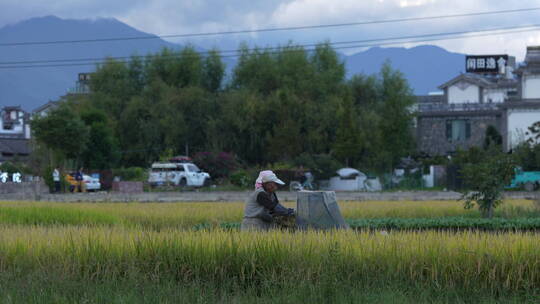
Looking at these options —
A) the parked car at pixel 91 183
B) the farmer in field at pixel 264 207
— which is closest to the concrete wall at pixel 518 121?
the parked car at pixel 91 183

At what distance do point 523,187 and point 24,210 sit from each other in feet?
100

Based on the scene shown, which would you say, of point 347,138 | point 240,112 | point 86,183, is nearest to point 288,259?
point 86,183

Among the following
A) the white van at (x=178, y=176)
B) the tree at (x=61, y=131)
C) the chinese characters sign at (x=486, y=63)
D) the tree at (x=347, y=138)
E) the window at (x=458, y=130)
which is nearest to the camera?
the white van at (x=178, y=176)

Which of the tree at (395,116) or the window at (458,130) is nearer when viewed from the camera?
the tree at (395,116)

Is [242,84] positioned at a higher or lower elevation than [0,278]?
higher

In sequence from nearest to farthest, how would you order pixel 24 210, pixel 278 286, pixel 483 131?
1. pixel 278 286
2. pixel 24 210
3. pixel 483 131

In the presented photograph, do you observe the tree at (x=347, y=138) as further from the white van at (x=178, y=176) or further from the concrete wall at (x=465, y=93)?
the concrete wall at (x=465, y=93)

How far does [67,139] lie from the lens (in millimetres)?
47094

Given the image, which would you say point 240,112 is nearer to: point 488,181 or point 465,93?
point 488,181

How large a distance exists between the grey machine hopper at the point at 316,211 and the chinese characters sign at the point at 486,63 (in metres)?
81.2

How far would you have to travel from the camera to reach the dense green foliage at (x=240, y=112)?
Answer: 169ft

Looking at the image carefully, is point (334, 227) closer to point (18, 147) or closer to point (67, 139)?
point (67, 139)

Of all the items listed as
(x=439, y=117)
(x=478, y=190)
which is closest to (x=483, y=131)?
(x=439, y=117)

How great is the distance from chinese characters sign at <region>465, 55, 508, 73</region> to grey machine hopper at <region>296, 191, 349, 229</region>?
81180 mm
